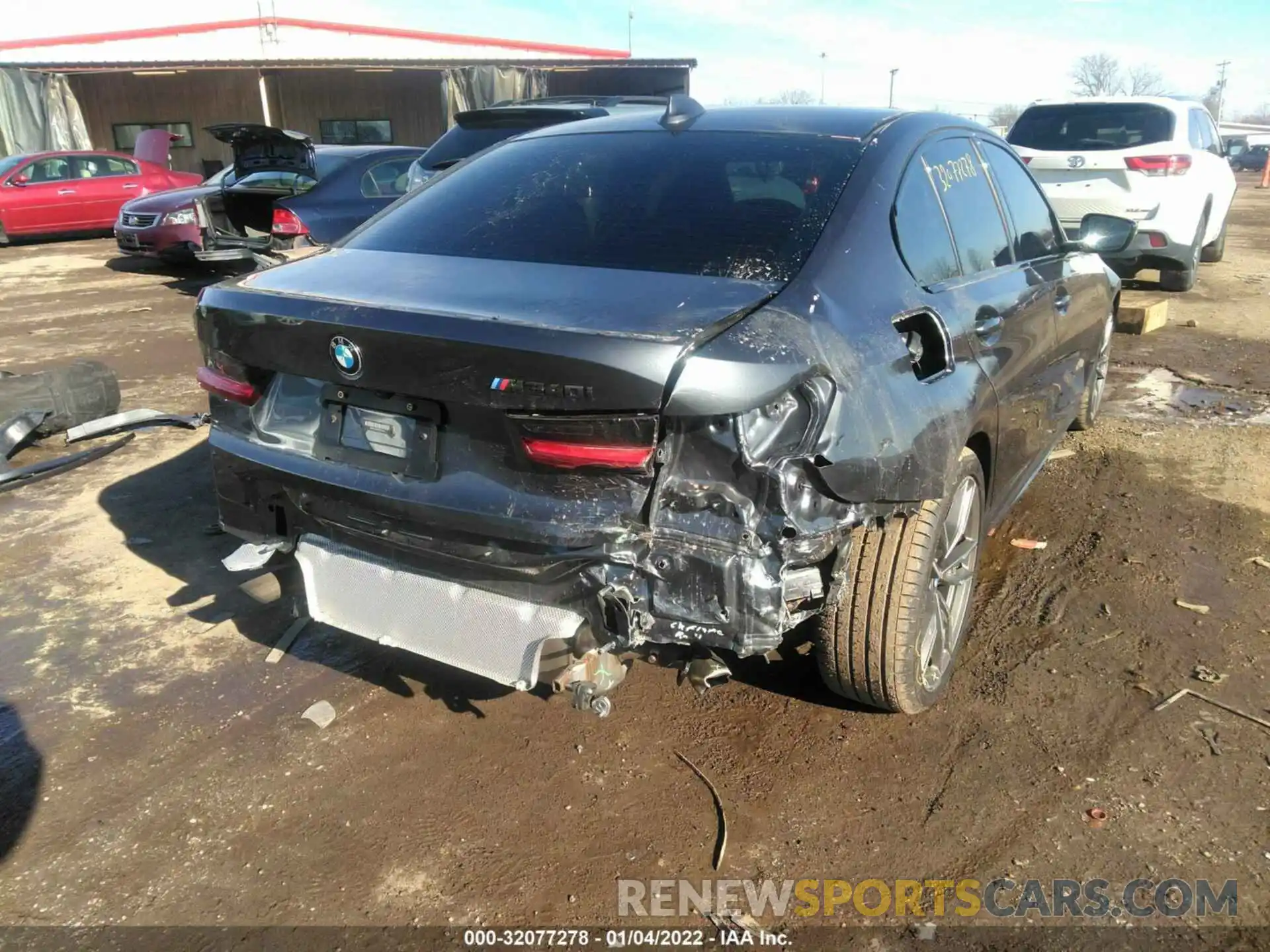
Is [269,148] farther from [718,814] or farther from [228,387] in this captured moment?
[718,814]

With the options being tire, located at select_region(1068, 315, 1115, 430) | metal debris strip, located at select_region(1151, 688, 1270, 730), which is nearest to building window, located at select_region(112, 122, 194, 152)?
tire, located at select_region(1068, 315, 1115, 430)

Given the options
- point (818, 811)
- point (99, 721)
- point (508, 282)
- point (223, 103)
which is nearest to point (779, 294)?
point (508, 282)

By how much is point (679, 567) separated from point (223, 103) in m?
27.6

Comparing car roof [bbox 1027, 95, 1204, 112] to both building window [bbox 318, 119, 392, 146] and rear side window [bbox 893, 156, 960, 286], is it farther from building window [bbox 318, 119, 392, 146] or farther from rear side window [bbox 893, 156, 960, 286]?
building window [bbox 318, 119, 392, 146]

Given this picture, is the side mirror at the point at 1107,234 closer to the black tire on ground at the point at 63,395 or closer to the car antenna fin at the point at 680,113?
the car antenna fin at the point at 680,113

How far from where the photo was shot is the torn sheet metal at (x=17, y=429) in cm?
499

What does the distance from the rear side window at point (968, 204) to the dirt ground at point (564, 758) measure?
51.7 inches

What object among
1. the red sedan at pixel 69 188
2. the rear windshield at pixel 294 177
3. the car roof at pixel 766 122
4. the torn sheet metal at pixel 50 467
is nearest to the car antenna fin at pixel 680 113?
the car roof at pixel 766 122

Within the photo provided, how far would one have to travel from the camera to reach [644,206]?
275cm

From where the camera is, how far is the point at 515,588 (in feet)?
7.50

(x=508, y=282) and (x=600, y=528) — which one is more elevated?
(x=508, y=282)

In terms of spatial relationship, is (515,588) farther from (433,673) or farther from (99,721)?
(99,721)

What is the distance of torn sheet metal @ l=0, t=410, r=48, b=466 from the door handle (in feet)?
15.8

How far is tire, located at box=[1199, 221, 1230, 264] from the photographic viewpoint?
12102 millimetres
